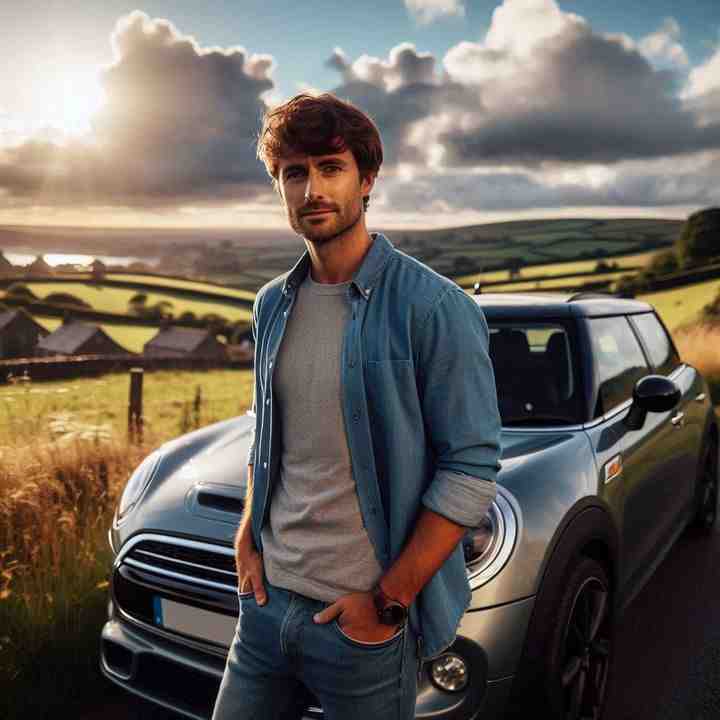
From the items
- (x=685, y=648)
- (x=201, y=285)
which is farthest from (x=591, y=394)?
(x=201, y=285)

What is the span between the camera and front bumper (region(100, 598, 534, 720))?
6.52ft

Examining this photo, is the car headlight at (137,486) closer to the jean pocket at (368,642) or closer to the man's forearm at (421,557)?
the jean pocket at (368,642)

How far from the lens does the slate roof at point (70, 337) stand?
1827 cm

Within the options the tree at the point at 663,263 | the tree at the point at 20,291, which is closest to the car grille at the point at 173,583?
the tree at the point at 20,291

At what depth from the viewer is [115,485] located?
173 inches

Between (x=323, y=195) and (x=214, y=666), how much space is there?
1.63 m

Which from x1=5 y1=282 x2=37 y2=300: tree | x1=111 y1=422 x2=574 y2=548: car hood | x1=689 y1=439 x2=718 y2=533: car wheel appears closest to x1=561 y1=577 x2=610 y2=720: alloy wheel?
x1=111 y1=422 x2=574 y2=548: car hood

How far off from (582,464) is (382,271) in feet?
4.80

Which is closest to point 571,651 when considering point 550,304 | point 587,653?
point 587,653

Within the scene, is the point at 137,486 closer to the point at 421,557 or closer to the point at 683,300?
the point at 421,557

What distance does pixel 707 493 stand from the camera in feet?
15.4

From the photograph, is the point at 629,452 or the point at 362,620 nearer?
the point at 362,620

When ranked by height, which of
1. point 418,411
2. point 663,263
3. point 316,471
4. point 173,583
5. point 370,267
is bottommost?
point 173,583

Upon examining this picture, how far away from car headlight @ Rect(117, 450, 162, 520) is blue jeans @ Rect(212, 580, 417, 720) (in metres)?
1.28
